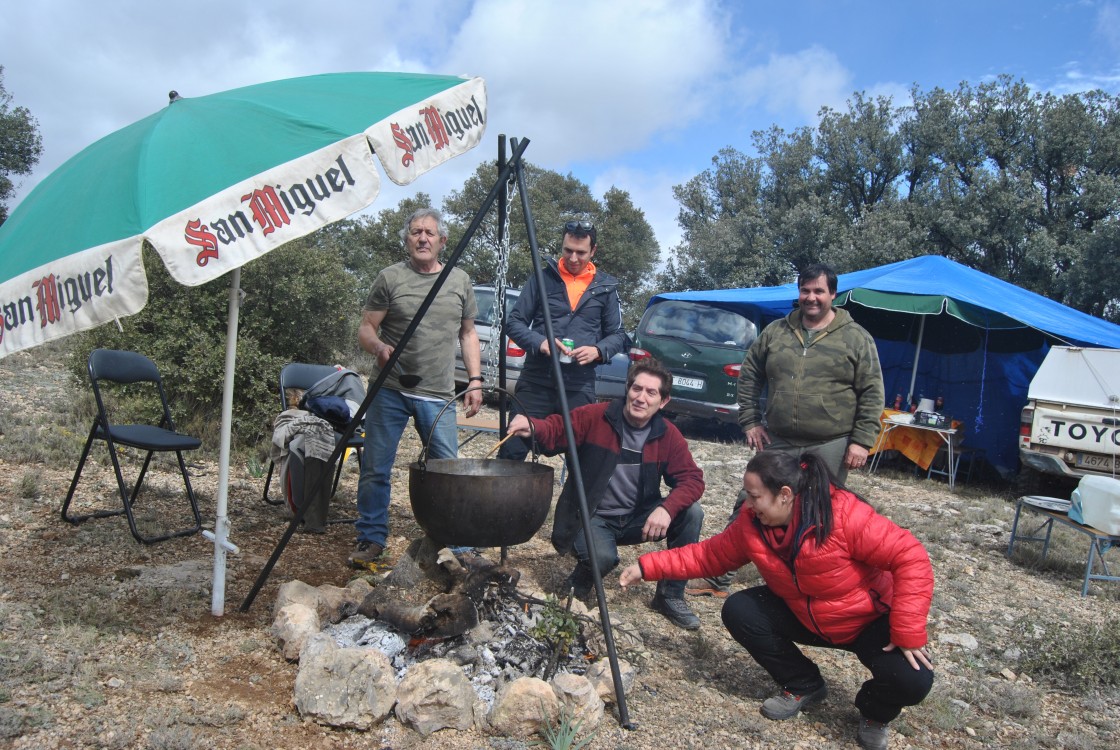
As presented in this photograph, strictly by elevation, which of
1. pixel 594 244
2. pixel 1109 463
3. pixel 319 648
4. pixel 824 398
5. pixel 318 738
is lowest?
pixel 318 738

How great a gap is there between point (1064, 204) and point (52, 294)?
22641mm

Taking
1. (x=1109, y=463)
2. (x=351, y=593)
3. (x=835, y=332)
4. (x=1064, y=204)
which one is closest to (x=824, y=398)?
(x=835, y=332)

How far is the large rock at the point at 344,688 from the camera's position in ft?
8.30

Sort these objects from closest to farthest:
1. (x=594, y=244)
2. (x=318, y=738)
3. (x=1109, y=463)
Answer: (x=318, y=738), (x=594, y=244), (x=1109, y=463)

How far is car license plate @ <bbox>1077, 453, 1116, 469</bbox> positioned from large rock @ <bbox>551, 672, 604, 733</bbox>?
250 inches

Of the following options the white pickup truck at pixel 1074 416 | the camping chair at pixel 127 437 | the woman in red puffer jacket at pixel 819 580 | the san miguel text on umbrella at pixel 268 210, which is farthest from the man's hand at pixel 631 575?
the white pickup truck at pixel 1074 416

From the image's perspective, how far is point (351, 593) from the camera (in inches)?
132

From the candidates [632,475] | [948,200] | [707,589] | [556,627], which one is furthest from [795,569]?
[948,200]

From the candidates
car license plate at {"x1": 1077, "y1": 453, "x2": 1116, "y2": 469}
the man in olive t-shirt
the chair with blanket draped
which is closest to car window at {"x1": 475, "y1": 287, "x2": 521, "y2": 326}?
the chair with blanket draped

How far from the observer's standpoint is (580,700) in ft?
8.81

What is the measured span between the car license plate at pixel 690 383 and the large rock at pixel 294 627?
6784 mm

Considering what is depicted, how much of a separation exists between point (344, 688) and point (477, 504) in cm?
77

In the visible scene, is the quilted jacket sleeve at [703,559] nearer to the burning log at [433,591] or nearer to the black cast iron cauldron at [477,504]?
the black cast iron cauldron at [477,504]

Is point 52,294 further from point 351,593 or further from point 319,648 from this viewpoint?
point 351,593
